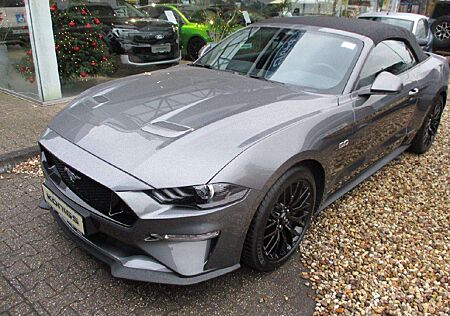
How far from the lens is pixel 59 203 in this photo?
238 centimetres

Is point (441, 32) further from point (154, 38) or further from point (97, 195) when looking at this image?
point (97, 195)

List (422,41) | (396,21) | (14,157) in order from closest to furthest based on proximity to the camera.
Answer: (14,157)
(422,41)
(396,21)

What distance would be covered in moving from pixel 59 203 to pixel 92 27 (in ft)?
16.5

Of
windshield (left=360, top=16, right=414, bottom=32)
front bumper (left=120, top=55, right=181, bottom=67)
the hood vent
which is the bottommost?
front bumper (left=120, top=55, right=181, bottom=67)

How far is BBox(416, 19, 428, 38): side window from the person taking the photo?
8.49 m

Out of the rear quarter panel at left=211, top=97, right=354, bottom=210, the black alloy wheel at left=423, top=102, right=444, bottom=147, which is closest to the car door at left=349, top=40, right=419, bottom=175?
the rear quarter panel at left=211, top=97, right=354, bottom=210

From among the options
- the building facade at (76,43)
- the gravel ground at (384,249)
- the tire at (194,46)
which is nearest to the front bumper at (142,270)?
the gravel ground at (384,249)

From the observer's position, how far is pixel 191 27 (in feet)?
30.8

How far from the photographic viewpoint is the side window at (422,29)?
8493 mm

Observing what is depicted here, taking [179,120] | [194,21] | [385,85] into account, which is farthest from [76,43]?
[385,85]

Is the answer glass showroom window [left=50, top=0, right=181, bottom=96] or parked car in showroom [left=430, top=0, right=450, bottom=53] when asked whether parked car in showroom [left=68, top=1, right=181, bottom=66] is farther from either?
parked car in showroom [left=430, top=0, right=450, bottom=53]

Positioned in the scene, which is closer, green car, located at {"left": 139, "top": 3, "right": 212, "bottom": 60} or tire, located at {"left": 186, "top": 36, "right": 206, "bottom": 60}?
green car, located at {"left": 139, "top": 3, "right": 212, "bottom": 60}

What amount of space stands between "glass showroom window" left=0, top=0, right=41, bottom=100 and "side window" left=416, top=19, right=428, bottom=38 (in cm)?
756

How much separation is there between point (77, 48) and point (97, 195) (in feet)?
16.2
